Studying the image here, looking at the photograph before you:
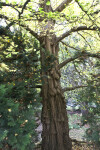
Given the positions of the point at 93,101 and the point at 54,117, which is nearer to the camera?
the point at 54,117

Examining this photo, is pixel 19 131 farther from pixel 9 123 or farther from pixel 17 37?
pixel 17 37

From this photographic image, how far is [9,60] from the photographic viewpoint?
2801mm

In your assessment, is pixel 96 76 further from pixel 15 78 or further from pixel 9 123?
pixel 9 123

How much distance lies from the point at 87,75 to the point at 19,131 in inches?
162

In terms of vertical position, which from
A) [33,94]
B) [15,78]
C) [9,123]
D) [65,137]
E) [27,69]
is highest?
[27,69]

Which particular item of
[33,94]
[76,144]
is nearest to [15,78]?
[33,94]

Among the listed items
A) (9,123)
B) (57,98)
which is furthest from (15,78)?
(57,98)

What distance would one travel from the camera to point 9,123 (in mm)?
1408

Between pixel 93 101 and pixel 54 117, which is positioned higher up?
pixel 93 101

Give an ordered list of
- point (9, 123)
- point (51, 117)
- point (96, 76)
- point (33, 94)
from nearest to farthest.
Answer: point (9, 123) < point (33, 94) < point (51, 117) < point (96, 76)

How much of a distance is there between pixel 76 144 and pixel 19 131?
464 cm

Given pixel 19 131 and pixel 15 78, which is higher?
pixel 15 78

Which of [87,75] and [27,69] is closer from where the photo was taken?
[27,69]

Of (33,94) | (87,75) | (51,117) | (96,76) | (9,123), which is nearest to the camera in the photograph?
(9,123)
